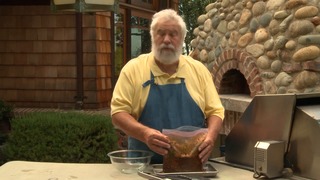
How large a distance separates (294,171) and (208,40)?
5.17m

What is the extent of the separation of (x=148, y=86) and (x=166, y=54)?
21cm

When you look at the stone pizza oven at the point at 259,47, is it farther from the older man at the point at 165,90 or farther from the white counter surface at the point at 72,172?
the white counter surface at the point at 72,172

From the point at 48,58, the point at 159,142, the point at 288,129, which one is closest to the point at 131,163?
the point at 159,142

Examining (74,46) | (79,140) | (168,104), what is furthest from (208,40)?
(168,104)

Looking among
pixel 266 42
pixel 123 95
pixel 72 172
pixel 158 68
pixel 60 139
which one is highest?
pixel 266 42

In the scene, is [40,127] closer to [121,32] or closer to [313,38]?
[313,38]

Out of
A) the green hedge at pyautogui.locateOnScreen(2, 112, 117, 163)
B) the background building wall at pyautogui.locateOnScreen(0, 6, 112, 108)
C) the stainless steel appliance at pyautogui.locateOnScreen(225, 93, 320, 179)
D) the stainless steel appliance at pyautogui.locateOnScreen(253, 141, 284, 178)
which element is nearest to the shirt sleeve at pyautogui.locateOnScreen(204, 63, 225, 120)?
the stainless steel appliance at pyautogui.locateOnScreen(225, 93, 320, 179)

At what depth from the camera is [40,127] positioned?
5.73m

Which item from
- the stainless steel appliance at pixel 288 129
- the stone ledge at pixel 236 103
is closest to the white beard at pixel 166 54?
the stainless steel appliance at pixel 288 129

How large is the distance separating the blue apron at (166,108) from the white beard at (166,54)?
0.12 meters

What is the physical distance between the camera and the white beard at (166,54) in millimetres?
3123

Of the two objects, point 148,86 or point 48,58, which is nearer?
point 148,86

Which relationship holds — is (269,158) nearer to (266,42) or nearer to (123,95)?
(123,95)

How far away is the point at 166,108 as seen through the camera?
3.18m
